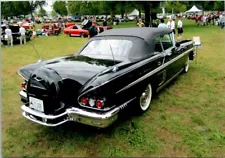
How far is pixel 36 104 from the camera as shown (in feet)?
10.5

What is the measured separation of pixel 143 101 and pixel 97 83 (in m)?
1.45

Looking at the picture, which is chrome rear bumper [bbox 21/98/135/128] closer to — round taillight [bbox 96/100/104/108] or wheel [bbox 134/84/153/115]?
Answer: round taillight [bbox 96/100/104/108]

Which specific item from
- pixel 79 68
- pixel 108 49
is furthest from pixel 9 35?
pixel 79 68

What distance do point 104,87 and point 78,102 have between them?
1.42 feet

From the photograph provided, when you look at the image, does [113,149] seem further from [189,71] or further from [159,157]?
[189,71]

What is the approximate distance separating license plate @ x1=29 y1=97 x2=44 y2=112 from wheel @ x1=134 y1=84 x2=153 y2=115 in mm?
1498

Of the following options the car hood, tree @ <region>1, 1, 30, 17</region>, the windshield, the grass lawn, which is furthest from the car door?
tree @ <region>1, 1, 30, 17</region>

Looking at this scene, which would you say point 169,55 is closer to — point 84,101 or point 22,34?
point 84,101

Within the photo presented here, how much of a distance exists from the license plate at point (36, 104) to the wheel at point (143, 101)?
4.92 ft

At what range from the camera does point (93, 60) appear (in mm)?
3994

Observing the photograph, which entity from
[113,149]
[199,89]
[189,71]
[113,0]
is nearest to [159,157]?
[113,149]

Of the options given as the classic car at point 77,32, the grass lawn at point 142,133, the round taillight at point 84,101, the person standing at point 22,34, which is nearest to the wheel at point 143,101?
the grass lawn at point 142,133

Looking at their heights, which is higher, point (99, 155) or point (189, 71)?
point (189, 71)

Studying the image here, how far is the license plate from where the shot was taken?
314cm
